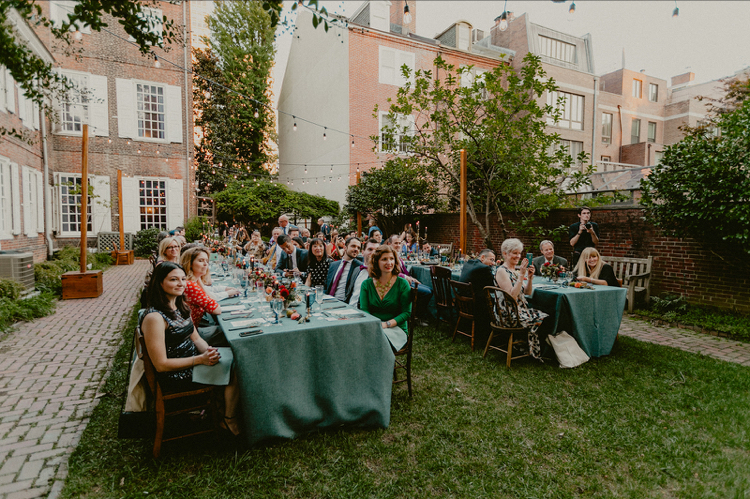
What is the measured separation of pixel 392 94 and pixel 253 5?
39.7 feet

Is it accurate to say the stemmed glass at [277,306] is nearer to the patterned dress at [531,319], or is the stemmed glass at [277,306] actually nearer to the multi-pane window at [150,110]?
the patterned dress at [531,319]

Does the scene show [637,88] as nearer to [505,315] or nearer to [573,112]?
[573,112]

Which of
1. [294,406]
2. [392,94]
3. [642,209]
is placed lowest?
[294,406]

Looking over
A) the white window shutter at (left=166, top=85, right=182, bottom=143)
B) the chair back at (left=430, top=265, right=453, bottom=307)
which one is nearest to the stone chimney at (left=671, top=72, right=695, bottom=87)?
the white window shutter at (left=166, top=85, right=182, bottom=143)

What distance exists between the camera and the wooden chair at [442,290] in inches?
230

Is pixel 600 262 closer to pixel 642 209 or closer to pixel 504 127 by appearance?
pixel 642 209

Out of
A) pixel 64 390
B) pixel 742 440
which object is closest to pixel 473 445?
pixel 742 440

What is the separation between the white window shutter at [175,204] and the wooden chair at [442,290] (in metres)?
14.7

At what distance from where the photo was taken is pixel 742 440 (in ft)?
10.3

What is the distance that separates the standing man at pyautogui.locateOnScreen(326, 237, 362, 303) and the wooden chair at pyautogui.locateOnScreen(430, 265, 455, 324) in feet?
4.29

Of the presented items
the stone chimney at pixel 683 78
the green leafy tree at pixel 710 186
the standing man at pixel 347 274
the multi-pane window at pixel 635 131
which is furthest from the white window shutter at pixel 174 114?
the stone chimney at pixel 683 78

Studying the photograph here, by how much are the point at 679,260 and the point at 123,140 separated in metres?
19.0

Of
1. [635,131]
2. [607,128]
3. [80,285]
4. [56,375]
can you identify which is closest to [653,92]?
[635,131]

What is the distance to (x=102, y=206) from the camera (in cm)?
1619
